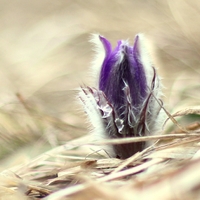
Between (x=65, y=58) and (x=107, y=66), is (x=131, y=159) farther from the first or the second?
(x=65, y=58)

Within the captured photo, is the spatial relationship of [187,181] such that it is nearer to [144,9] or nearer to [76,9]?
[144,9]

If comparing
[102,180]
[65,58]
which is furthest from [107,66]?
[65,58]

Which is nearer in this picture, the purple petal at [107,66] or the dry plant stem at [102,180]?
the dry plant stem at [102,180]

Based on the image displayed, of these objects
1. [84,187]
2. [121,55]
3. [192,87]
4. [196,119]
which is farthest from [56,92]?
[84,187]

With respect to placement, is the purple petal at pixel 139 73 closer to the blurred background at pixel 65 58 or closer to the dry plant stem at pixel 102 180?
the dry plant stem at pixel 102 180

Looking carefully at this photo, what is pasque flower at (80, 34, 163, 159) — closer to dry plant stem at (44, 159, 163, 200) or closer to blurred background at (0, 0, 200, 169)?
dry plant stem at (44, 159, 163, 200)

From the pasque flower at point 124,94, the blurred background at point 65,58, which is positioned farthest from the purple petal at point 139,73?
the blurred background at point 65,58
